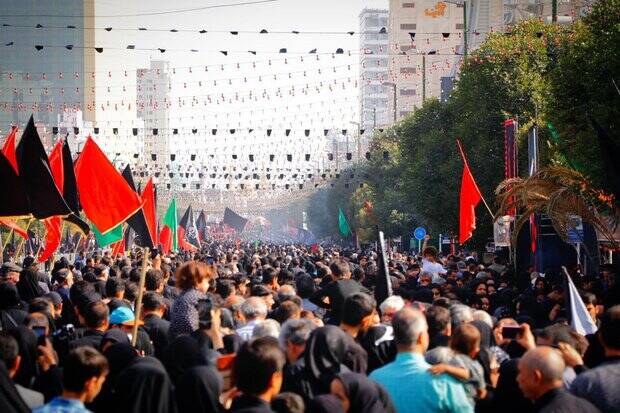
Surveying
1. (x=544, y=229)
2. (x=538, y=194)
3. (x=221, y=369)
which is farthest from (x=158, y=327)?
(x=544, y=229)

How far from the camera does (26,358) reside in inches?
362

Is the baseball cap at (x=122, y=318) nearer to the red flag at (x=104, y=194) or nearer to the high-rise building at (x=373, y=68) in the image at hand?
the red flag at (x=104, y=194)

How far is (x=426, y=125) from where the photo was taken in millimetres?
52750

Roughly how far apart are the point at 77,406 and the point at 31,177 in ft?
48.8

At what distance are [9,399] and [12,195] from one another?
13.0m

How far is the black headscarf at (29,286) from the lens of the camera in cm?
1655

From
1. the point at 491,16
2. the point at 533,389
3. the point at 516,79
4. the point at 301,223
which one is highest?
the point at 491,16

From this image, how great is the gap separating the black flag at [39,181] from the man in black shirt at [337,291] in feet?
30.2

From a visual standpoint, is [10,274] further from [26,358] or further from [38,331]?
[26,358]

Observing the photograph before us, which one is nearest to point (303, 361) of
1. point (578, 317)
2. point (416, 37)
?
point (578, 317)

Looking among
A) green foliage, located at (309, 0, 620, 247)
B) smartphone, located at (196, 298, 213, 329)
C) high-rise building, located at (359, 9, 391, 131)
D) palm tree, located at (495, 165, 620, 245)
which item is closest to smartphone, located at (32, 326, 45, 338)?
smartphone, located at (196, 298, 213, 329)

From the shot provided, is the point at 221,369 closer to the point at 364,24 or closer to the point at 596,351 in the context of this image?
the point at 596,351

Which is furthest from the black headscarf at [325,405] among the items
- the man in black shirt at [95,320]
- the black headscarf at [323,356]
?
the man in black shirt at [95,320]

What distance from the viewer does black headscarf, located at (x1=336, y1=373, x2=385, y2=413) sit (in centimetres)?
663
